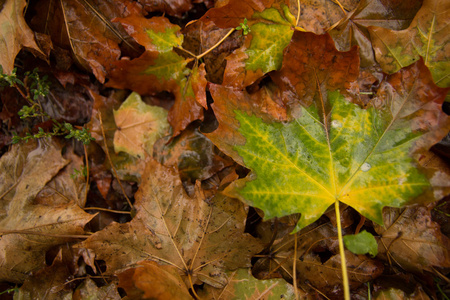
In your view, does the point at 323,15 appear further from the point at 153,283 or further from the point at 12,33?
the point at 12,33

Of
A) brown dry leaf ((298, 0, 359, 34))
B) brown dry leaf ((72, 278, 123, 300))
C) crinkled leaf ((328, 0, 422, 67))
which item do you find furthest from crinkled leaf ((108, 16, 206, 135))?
brown dry leaf ((72, 278, 123, 300))

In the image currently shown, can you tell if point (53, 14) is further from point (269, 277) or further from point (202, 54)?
point (269, 277)

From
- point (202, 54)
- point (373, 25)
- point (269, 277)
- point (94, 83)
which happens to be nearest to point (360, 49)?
point (373, 25)

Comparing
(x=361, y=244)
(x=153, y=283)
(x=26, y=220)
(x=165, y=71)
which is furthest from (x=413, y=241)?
(x=26, y=220)

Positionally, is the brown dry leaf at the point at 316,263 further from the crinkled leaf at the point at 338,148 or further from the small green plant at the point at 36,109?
the small green plant at the point at 36,109

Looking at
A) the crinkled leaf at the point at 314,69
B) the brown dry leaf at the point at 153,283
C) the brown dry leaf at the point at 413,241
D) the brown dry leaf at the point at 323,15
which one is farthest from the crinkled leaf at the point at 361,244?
the brown dry leaf at the point at 323,15
